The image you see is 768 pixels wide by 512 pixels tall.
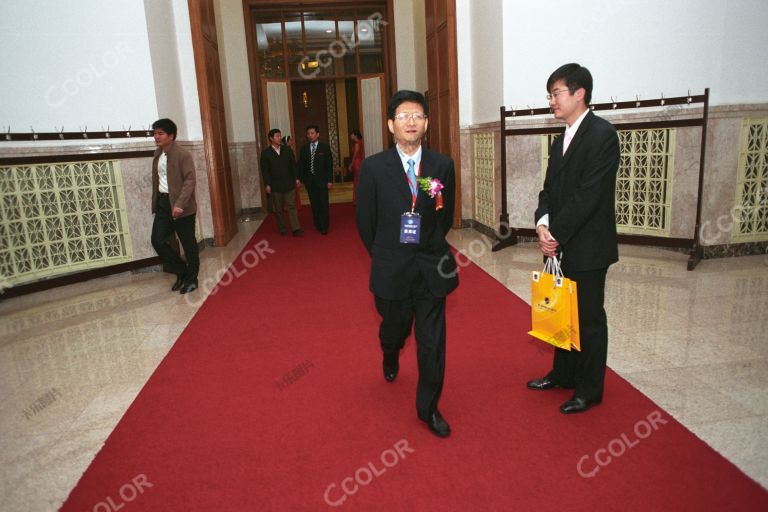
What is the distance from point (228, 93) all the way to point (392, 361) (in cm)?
937

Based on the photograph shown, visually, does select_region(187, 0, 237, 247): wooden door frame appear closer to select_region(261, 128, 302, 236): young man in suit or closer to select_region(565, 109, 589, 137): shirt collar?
select_region(261, 128, 302, 236): young man in suit

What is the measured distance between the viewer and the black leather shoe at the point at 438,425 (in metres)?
2.66

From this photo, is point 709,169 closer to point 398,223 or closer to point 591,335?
point 591,335

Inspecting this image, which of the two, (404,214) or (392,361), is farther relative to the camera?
(392,361)

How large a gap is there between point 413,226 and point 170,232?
379 cm

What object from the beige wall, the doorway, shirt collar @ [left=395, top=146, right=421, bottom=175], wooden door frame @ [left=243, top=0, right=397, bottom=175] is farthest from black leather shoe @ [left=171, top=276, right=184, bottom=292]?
the beige wall

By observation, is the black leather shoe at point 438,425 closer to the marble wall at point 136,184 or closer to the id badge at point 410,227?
the id badge at point 410,227

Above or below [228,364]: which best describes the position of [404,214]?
above

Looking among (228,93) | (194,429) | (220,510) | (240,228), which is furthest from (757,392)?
(228,93)

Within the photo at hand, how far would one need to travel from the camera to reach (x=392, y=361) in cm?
320

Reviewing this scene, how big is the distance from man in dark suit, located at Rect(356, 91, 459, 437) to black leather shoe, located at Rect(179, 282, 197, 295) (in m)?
3.46

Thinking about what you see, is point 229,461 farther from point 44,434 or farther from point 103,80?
point 103,80

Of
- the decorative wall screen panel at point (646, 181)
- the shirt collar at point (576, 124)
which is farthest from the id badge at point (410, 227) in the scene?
the decorative wall screen panel at point (646, 181)

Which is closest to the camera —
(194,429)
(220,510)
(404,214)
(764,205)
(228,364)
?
(220,510)
